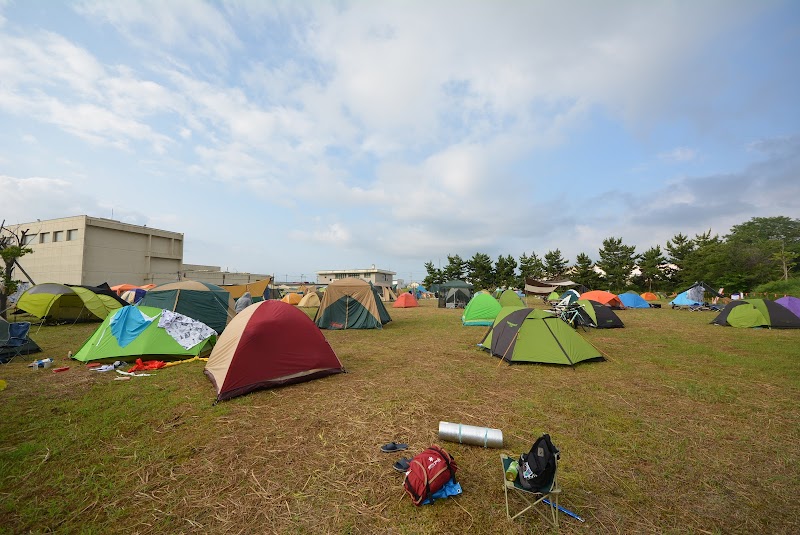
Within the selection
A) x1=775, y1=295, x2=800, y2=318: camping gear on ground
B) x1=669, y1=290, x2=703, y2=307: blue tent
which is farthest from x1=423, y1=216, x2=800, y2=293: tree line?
x1=775, y1=295, x2=800, y2=318: camping gear on ground

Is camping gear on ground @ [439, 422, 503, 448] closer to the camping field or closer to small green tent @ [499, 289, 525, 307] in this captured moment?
the camping field

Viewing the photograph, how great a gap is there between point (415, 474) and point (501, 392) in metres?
3.80

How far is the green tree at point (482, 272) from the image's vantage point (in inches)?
2105

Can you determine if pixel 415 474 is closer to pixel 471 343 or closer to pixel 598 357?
pixel 598 357

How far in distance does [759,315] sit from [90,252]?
188ft

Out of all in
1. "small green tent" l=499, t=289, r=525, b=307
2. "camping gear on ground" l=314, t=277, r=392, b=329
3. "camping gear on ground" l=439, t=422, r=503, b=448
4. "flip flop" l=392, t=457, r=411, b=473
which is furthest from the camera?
"small green tent" l=499, t=289, r=525, b=307

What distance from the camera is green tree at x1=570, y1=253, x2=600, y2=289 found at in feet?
162

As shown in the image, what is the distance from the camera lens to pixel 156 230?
45.2 meters

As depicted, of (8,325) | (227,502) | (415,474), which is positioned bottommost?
(227,502)

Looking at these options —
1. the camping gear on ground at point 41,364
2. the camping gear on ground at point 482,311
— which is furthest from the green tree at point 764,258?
the camping gear on ground at point 41,364

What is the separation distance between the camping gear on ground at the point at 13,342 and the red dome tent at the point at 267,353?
255 inches

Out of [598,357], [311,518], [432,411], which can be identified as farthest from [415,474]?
[598,357]

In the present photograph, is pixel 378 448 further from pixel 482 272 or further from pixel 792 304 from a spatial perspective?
pixel 482 272

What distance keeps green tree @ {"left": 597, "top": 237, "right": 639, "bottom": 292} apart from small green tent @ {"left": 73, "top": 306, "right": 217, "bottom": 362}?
5315 centimetres
